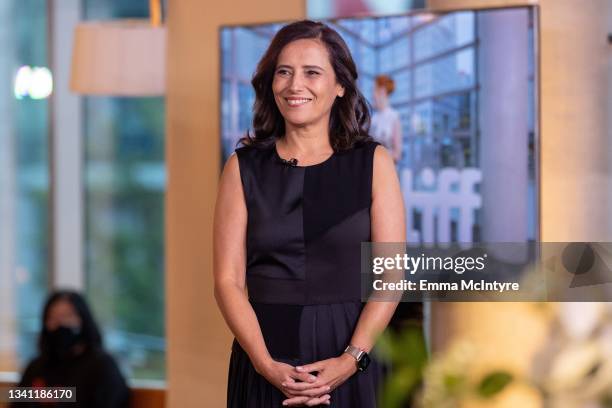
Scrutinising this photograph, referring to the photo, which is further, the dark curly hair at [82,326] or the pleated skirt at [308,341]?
the dark curly hair at [82,326]

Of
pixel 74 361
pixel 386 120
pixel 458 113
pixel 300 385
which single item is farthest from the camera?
pixel 74 361

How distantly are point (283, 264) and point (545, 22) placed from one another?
1.80 meters

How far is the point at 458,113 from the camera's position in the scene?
3.60 m

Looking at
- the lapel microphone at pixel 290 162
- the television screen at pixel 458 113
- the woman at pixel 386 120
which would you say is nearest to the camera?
the lapel microphone at pixel 290 162

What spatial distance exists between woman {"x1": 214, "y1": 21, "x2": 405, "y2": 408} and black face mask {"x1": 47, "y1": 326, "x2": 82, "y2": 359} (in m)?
2.05

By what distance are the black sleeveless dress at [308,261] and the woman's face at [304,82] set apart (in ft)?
0.41

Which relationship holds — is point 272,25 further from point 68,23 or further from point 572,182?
point 68,23

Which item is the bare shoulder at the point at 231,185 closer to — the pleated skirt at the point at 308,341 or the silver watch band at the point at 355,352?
the pleated skirt at the point at 308,341

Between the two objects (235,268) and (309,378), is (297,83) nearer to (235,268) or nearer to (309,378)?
(235,268)

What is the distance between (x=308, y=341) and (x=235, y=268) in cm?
23

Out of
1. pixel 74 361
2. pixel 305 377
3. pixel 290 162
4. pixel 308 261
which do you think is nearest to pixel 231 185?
pixel 290 162

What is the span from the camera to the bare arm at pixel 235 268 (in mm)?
2238

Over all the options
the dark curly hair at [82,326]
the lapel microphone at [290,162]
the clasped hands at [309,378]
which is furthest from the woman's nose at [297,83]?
the dark curly hair at [82,326]

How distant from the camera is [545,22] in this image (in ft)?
11.8
